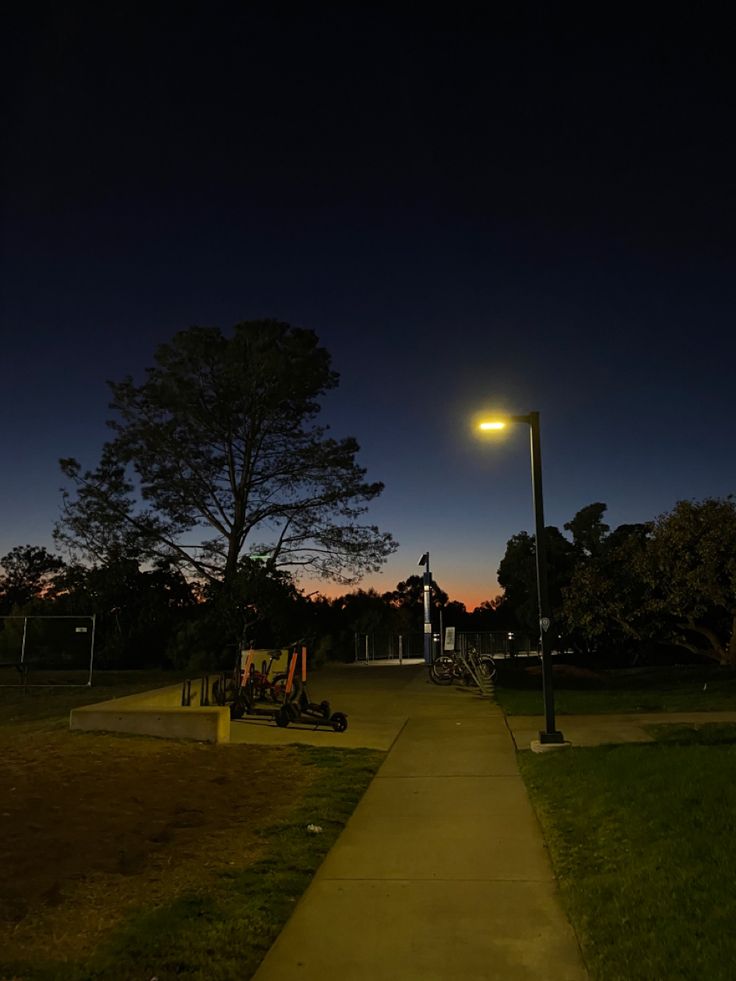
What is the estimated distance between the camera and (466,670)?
20.6 meters

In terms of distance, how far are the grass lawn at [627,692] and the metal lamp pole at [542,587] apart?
138 inches

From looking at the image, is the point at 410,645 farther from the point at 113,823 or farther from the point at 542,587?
the point at 113,823

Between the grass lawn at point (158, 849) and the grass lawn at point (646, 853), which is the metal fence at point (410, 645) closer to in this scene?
the grass lawn at point (158, 849)

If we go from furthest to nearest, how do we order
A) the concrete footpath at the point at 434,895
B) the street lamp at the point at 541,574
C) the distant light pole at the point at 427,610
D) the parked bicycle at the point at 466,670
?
the distant light pole at the point at 427,610 < the parked bicycle at the point at 466,670 < the street lamp at the point at 541,574 < the concrete footpath at the point at 434,895

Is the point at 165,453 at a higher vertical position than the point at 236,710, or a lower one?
higher

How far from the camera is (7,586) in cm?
8138

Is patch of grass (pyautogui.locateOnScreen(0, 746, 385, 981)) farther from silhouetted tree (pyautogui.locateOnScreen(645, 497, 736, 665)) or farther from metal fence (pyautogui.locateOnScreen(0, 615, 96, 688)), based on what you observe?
metal fence (pyautogui.locateOnScreen(0, 615, 96, 688))

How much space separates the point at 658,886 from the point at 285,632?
82.9 ft

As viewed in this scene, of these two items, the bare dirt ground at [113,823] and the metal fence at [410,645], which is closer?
the bare dirt ground at [113,823]

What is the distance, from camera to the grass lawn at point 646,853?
13.5 ft

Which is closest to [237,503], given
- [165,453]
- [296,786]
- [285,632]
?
[165,453]

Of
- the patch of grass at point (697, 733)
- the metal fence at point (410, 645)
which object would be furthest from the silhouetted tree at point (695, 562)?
the metal fence at point (410, 645)

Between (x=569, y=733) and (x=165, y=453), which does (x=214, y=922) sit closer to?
(x=569, y=733)

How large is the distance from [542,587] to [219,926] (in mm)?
7361
